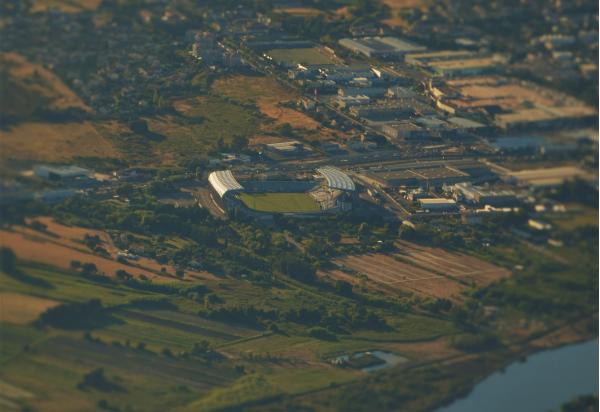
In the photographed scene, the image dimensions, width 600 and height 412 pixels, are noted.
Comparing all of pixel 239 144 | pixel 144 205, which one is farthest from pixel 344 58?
pixel 144 205

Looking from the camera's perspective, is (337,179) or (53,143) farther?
(337,179)

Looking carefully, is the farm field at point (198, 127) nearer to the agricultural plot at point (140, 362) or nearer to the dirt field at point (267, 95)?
the dirt field at point (267, 95)

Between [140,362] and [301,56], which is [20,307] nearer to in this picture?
[140,362]

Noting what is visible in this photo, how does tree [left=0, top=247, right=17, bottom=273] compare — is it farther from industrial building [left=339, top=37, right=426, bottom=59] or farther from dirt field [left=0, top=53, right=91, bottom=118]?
industrial building [left=339, top=37, right=426, bottom=59]

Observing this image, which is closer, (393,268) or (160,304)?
(160,304)

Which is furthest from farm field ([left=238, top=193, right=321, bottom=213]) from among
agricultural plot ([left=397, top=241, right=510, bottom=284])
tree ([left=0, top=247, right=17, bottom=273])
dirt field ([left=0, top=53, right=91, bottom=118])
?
tree ([left=0, top=247, right=17, bottom=273])

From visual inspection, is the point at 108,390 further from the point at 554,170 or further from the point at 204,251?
the point at 554,170

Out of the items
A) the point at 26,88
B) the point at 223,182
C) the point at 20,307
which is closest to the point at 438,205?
the point at 223,182
